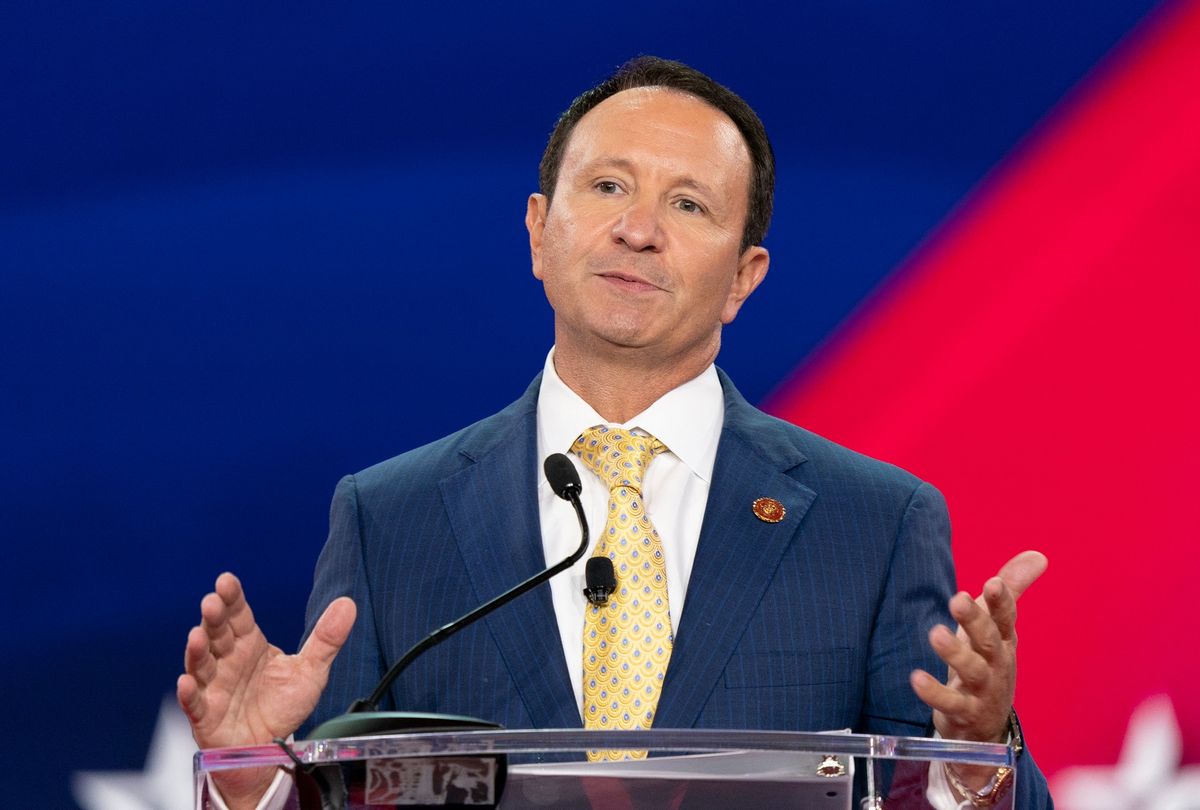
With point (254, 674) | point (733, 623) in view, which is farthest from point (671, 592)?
point (254, 674)

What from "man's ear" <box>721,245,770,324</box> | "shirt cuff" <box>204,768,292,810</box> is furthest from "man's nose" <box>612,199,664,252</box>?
"shirt cuff" <box>204,768,292,810</box>

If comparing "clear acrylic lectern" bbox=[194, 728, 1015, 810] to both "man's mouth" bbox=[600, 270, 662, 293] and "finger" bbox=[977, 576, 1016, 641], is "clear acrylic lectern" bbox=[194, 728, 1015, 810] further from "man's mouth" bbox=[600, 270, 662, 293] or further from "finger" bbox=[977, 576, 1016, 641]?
"man's mouth" bbox=[600, 270, 662, 293]

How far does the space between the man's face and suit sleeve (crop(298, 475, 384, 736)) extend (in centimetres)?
42

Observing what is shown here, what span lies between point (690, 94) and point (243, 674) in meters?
1.25

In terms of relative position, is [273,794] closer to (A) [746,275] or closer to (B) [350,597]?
(B) [350,597]

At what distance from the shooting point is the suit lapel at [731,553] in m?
2.05

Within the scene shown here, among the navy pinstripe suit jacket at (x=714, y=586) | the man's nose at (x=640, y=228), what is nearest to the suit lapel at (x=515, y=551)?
the navy pinstripe suit jacket at (x=714, y=586)

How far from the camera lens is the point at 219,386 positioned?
112 inches

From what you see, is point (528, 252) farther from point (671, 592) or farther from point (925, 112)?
point (671, 592)

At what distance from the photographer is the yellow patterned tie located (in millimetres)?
2076

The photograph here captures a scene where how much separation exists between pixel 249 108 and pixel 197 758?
5.90ft

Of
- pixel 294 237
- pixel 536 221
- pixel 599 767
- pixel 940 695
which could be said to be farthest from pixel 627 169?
pixel 599 767

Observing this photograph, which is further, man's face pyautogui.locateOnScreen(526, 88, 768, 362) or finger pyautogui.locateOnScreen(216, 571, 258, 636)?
man's face pyautogui.locateOnScreen(526, 88, 768, 362)

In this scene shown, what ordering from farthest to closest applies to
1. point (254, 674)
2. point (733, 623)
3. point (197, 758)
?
point (733, 623) < point (254, 674) < point (197, 758)
